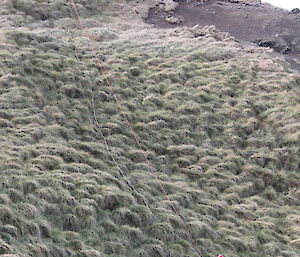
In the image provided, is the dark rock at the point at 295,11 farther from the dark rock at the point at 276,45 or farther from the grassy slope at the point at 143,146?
the grassy slope at the point at 143,146

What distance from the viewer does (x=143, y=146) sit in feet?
56.2

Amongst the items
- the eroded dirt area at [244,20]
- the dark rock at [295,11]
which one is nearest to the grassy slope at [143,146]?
the eroded dirt area at [244,20]

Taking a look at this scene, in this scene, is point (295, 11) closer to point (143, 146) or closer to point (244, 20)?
point (244, 20)

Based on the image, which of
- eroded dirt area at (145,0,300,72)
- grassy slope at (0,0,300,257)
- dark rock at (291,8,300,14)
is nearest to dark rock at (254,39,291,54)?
eroded dirt area at (145,0,300,72)

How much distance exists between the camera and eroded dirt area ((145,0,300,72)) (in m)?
28.8

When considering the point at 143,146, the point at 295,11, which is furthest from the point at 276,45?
the point at 143,146

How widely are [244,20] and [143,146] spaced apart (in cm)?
1825

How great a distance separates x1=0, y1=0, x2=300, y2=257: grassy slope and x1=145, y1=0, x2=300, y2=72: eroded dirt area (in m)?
3.52

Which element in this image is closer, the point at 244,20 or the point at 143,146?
the point at 143,146

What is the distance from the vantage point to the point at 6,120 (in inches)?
603

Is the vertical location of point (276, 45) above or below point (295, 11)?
below

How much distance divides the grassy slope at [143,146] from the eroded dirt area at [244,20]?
11.6 feet

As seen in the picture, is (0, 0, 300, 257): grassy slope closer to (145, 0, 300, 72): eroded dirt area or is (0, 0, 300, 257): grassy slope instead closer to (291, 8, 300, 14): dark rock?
(145, 0, 300, 72): eroded dirt area

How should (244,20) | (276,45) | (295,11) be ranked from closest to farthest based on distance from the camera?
(276,45) < (244,20) < (295,11)
